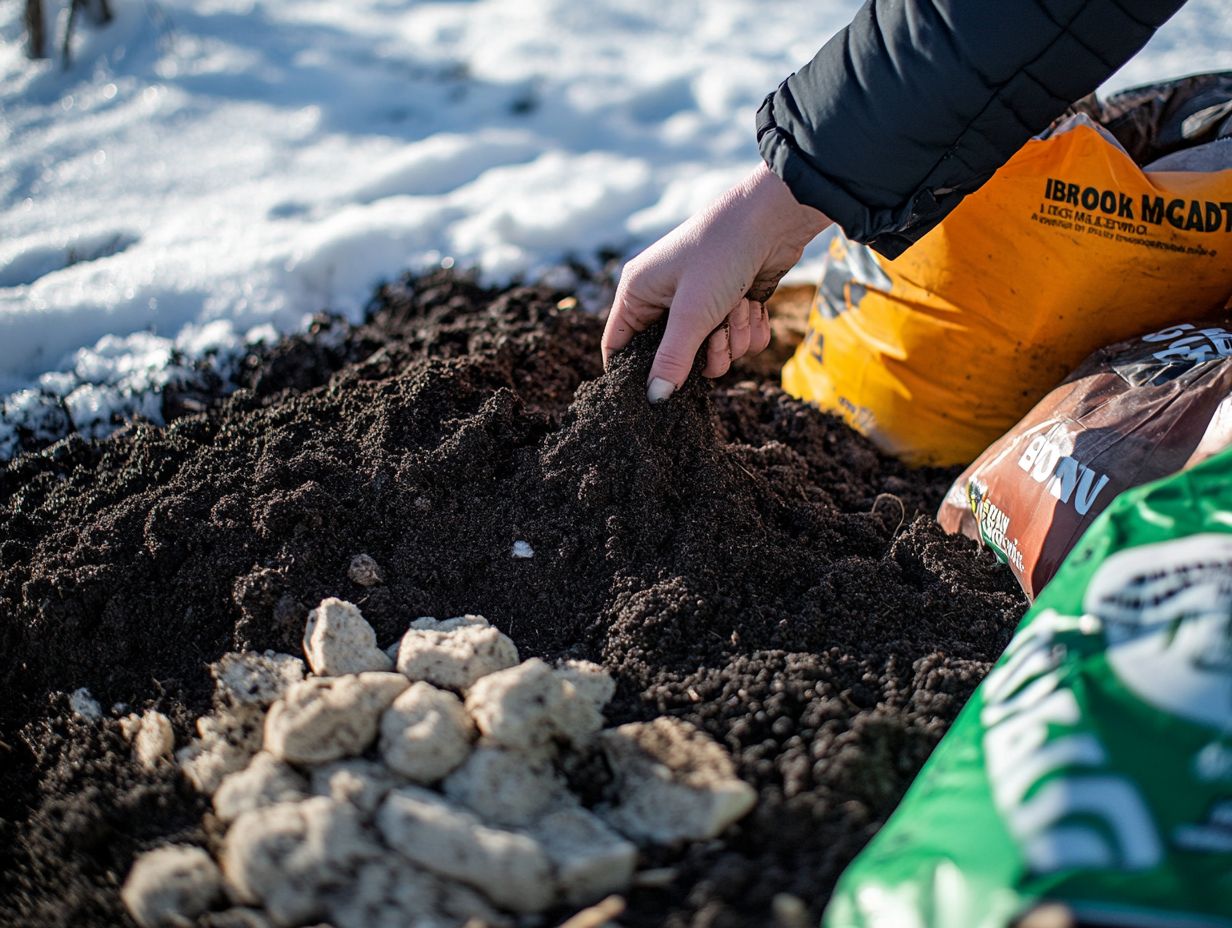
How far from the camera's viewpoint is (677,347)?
150 cm

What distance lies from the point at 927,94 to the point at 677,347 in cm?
54

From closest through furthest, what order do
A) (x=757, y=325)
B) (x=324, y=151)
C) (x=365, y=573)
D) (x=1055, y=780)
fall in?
(x=1055, y=780)
(x=365, y=573)
(x=757, y=325)
(x=324, y=151)

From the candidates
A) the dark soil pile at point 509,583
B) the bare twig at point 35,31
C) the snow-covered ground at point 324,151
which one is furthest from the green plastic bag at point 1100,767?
the bare twig at point 35,31

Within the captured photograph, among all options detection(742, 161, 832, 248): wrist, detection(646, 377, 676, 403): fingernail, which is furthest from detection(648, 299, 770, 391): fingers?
detection(742, 161, 832, 248): wrist

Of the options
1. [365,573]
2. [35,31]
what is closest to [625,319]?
[365,573]

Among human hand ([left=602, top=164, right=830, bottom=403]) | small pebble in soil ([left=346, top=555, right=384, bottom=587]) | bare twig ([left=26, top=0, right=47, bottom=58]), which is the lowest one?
small pebble in soil ([left=346, top=555, right=384, bottom=587])

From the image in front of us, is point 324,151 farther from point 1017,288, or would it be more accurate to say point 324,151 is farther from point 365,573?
point 1017,288

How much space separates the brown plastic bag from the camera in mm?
1420

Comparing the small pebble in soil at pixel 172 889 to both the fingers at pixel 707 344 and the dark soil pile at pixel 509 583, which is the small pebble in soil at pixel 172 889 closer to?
the dark soil pile at pixel 509 583

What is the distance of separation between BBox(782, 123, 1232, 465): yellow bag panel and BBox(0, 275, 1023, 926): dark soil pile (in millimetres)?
269

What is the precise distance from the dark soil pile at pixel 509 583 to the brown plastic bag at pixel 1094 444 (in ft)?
0.35

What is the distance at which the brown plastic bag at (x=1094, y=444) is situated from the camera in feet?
4.66

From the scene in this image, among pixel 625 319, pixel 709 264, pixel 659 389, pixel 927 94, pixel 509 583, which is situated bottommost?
pixel 509 583

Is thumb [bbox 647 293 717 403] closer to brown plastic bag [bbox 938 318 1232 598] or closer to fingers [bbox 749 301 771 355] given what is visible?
fingers [bbox 749 301 771 355]
